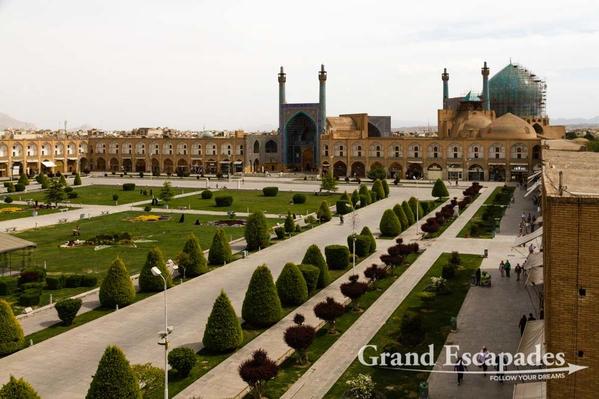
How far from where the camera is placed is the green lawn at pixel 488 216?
133ft

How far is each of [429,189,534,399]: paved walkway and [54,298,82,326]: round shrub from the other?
13.0 metres

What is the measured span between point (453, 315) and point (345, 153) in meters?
71.4

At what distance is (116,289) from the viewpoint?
79.5 feet

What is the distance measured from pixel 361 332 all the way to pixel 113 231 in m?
25.9

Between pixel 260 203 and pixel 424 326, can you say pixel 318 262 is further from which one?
Result: pixel 260 203

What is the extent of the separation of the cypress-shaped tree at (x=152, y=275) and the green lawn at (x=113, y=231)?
349 centimetres

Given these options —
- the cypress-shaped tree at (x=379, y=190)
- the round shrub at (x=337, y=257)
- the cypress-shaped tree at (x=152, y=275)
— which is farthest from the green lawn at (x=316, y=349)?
the cypress-shaped tree at (x=379, y=190)

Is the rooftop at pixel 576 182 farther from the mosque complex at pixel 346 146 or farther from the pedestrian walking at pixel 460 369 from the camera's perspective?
the mosque complex at pixel 346 146

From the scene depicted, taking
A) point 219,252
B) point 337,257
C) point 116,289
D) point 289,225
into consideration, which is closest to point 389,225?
point 289,225

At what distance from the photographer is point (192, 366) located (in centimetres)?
1761

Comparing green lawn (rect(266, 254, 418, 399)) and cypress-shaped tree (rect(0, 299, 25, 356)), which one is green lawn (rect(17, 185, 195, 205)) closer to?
green lawn (rect(266, 254, 418, 399))

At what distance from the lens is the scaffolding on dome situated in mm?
98938

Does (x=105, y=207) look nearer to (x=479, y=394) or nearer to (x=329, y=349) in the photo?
(x=329, y=349)

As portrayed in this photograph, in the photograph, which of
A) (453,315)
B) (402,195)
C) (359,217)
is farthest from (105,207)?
(453,315)
